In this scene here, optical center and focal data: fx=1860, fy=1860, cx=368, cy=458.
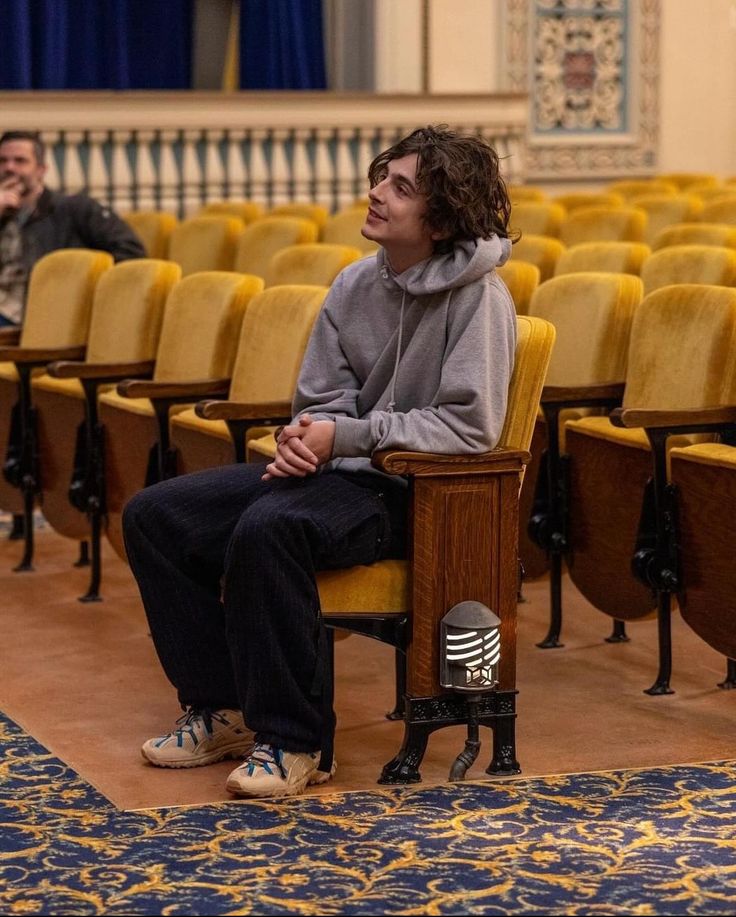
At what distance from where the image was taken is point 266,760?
3209mm

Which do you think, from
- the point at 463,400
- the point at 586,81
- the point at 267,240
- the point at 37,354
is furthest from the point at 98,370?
the point at 586,81

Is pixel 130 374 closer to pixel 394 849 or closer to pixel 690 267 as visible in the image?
pixel 690 267

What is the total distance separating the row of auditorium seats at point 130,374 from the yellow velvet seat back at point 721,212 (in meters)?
2.66

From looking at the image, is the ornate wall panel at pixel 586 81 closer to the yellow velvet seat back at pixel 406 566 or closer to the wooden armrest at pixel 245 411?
the wooden armrest at pixel 245 411

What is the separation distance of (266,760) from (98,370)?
1849 millimetres

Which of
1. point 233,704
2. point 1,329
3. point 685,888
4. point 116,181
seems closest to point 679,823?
point 685,888

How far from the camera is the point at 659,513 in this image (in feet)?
12.5

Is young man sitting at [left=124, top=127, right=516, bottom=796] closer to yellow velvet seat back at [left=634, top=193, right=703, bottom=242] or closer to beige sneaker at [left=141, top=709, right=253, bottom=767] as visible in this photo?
beige sneaker at [left=141, top=709, right=253, bottom=767]

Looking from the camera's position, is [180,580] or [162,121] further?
[162,121]

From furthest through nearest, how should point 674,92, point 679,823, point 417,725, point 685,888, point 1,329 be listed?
point 674,92 < point 1,329 < point 417,725 < point 679,823 < point 685,888

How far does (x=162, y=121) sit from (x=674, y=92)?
3.93 m

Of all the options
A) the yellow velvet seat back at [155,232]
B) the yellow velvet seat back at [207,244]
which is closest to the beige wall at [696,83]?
the yellow velvet seat back at [155,232]

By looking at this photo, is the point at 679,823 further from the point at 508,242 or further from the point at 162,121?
the point at 162,121

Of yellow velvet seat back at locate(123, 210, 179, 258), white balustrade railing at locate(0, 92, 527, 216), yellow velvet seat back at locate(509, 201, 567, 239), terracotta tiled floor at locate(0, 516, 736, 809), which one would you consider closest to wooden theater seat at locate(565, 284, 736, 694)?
terracotta tiled floor at locate(0, 516, 736, 809)
